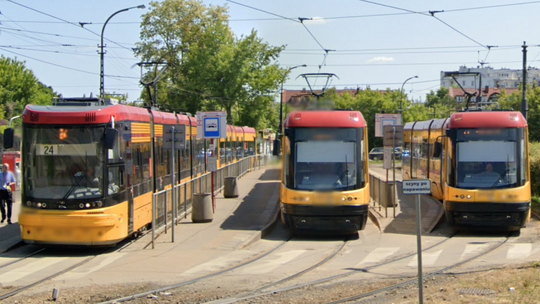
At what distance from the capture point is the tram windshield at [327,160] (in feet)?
53.9

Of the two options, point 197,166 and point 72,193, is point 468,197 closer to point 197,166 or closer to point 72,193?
point 72,193

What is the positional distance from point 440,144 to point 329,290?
373 inches

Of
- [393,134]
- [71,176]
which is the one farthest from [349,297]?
[393,134]

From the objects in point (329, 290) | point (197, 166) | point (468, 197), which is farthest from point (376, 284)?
point (197, 166)

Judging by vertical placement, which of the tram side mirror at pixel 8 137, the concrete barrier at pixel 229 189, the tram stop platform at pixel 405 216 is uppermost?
the tram side mirror at pixel 8 137

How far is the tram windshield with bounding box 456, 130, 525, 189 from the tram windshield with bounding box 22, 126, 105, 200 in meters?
8.85

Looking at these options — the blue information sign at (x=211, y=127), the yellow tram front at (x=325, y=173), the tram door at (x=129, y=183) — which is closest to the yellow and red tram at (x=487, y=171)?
the yellow tram front at (x=325, y=173)

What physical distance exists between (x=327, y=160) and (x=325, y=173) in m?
0.31

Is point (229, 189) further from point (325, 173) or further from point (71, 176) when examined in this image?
point (71, 176)

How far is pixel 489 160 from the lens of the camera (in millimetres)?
17359

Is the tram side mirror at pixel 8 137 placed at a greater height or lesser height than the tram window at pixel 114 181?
greater

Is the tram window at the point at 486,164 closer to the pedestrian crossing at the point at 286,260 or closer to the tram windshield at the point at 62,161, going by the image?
the pedestrian crossing at the point at 286,260

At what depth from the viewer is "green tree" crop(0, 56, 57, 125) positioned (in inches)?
2582

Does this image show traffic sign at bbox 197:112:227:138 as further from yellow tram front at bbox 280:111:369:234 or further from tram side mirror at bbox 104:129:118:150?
tram side mirror at bbox 104:129:118:150
